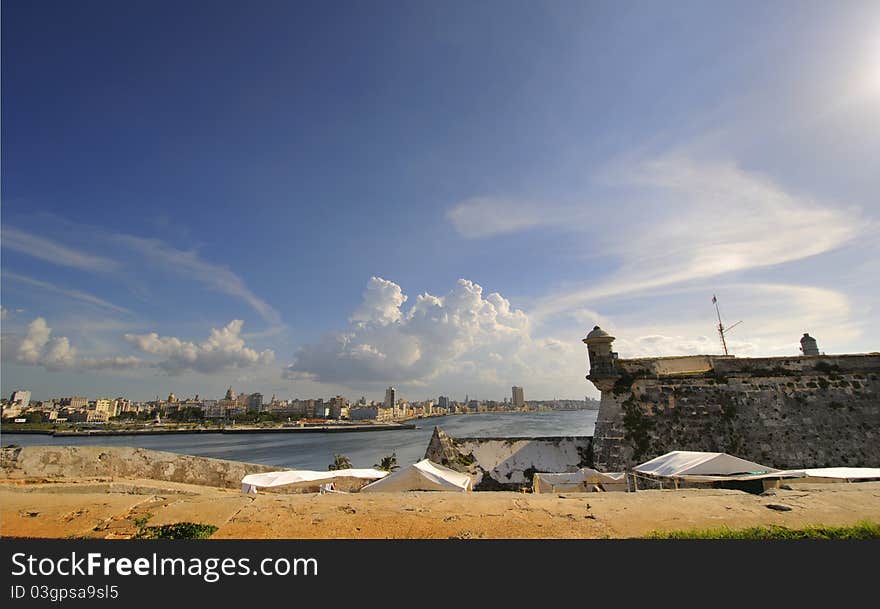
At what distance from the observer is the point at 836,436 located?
15.2 metres

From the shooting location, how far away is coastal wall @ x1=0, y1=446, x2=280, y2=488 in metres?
10.3

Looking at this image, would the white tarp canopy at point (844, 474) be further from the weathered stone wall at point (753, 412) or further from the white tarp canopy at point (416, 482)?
the white tarp canopy at point (416, 482)

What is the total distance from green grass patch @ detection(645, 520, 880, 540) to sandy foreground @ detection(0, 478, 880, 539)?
0.58 ft

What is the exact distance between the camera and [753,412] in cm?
1628

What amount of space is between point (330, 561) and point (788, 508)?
5.45 meters

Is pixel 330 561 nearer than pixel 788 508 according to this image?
Yes

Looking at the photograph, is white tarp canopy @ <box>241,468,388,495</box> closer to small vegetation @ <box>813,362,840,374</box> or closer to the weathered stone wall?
the weathered stone wall

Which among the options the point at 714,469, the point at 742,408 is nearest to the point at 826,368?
the point at 742,408

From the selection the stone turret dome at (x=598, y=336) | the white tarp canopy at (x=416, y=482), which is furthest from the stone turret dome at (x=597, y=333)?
the white tarp canopy at (x=416, y=482)

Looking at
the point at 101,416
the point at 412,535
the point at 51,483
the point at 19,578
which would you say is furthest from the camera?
the point at 101,416

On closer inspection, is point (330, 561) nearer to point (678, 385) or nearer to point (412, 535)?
point (412, 535)

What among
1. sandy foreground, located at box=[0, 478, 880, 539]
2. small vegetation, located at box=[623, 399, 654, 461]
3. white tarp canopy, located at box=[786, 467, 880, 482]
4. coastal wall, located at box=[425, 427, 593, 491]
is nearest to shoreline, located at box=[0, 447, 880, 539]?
sandy foreground, located at box=[0, 478, 880, 539]

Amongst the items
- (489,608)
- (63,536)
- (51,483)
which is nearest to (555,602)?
(489,608)

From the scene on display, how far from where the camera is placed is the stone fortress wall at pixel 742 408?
50.1ft
